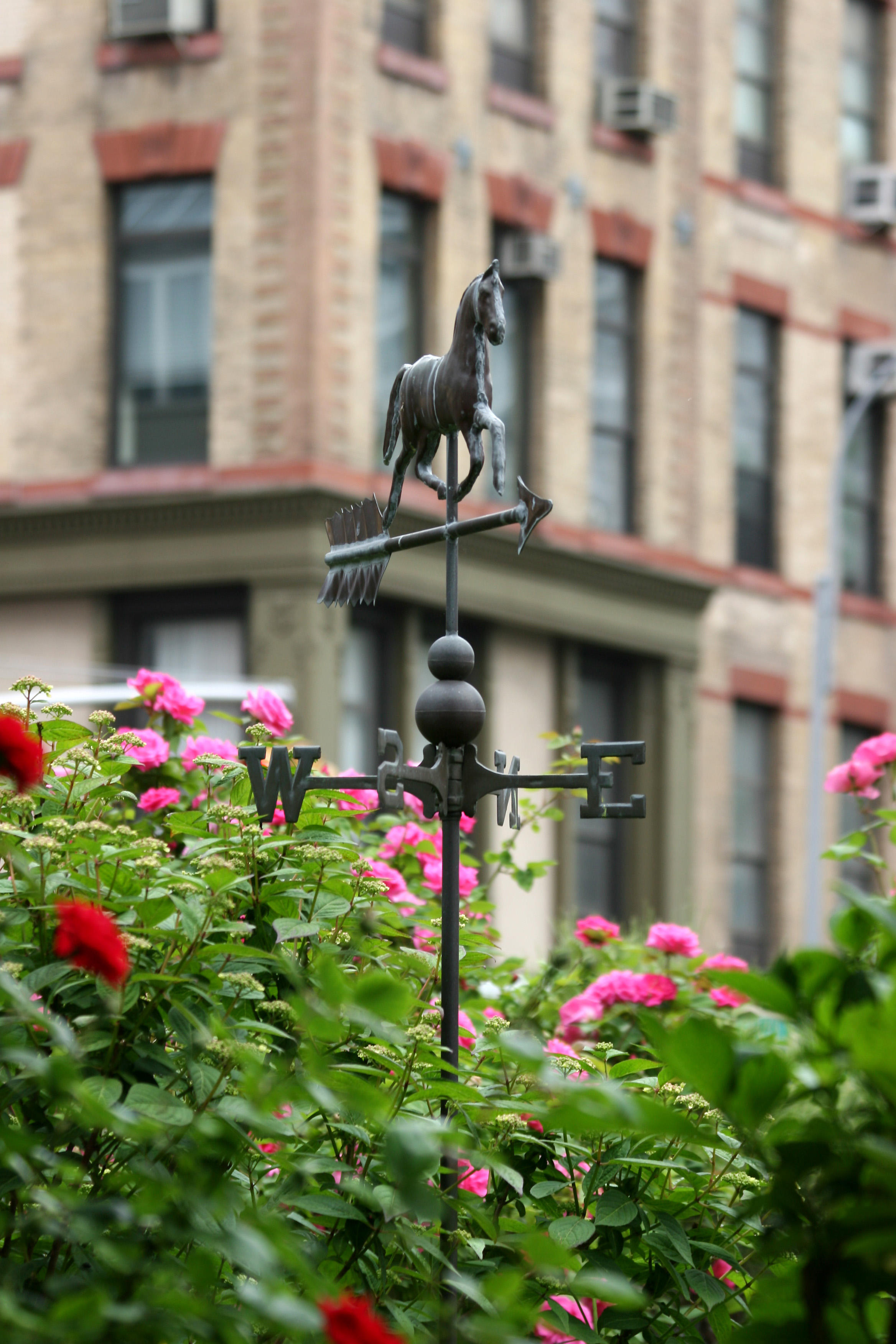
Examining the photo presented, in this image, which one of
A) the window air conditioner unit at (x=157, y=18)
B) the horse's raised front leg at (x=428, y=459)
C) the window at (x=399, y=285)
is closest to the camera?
the horse's raised front leg at (x=428, y=459)

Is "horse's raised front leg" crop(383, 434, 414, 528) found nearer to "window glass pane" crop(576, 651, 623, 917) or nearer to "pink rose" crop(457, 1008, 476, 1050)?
"pink rose" crop(457, 1008, 476, 1050)

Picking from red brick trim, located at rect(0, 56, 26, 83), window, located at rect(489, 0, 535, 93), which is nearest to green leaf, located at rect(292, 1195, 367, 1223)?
red brick trim, located at rect(0, 56, 26, 83)

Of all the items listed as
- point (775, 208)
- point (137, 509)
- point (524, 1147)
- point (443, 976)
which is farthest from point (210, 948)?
point (775, 208)

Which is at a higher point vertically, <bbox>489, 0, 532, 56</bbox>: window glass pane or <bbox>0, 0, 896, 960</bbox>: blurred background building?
<bbox>489, 0, 532, 56</bbox>: window glass pane

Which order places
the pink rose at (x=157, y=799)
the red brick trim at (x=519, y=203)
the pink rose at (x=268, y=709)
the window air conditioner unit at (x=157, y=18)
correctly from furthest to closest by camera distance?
the red brick trim at (x=519, y=203) < the window air conditioner unit at (x=157, y=18) < the pink rose at (x=268, y=709) < the pink rose at (x=157, y=799)

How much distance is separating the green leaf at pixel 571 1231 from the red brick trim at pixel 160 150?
15.3m

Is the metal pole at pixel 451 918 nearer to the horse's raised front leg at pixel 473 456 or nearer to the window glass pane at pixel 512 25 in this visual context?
the horse's raised front leg at pixel 473 456

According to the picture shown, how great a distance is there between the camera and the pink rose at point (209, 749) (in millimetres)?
4972

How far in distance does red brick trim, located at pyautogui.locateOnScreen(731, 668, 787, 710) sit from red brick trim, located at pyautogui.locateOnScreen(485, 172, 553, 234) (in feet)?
17.5

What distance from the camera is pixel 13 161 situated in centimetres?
1855

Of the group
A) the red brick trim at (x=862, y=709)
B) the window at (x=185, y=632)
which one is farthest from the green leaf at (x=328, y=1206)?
the red brick trim at (x=862, y=709)

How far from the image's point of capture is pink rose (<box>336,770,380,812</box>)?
4.43 metres

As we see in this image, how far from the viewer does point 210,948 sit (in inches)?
132

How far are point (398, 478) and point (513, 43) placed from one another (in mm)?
16629
